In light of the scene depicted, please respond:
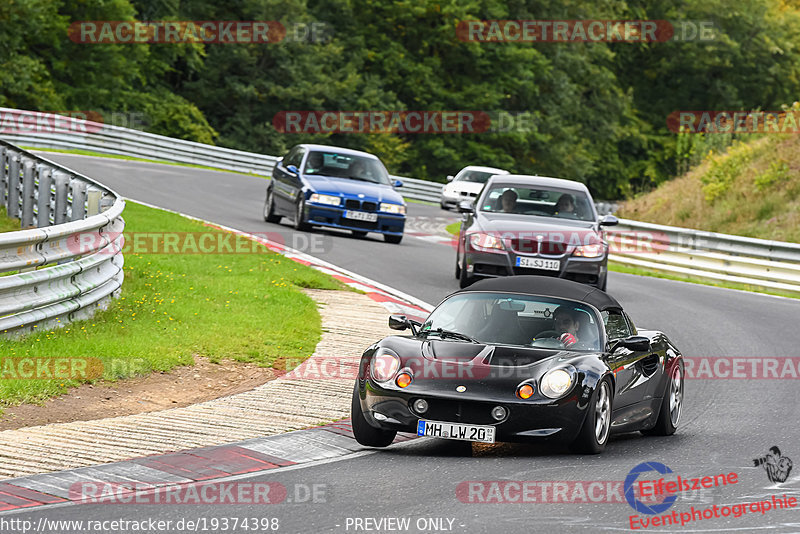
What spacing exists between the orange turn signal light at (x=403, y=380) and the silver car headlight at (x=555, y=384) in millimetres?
886

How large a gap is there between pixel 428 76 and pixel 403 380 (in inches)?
2023

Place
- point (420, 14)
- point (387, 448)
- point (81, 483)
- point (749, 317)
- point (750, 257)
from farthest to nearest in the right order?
point (420, 14)
point (750, 257)
point (749, 317)
point (387, 448)
point (81, 483)

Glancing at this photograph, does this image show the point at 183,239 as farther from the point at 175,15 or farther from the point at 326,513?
the point at 175,15

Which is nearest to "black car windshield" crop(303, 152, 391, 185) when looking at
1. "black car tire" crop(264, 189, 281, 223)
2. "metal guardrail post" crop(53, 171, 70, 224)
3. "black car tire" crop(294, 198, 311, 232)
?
"black car tire" crop(294, 198, 311, 232)

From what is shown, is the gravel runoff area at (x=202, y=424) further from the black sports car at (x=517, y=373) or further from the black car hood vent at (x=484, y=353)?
the black car hood vent at (x=484, y=353)

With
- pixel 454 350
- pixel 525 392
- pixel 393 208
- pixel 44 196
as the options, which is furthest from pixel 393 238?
pixel 525 392

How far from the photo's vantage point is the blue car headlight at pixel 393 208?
22.7m

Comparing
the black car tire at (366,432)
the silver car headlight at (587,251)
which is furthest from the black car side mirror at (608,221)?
the black car tire at (366,432)

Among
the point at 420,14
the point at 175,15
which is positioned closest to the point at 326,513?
the point at 175,15

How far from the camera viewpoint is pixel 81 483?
706cm

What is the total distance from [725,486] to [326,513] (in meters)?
2.55

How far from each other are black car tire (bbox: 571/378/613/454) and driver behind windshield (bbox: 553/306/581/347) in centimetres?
49

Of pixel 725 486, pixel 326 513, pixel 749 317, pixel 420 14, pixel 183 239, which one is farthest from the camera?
pixel 420 14

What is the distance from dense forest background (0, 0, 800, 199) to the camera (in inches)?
1865
